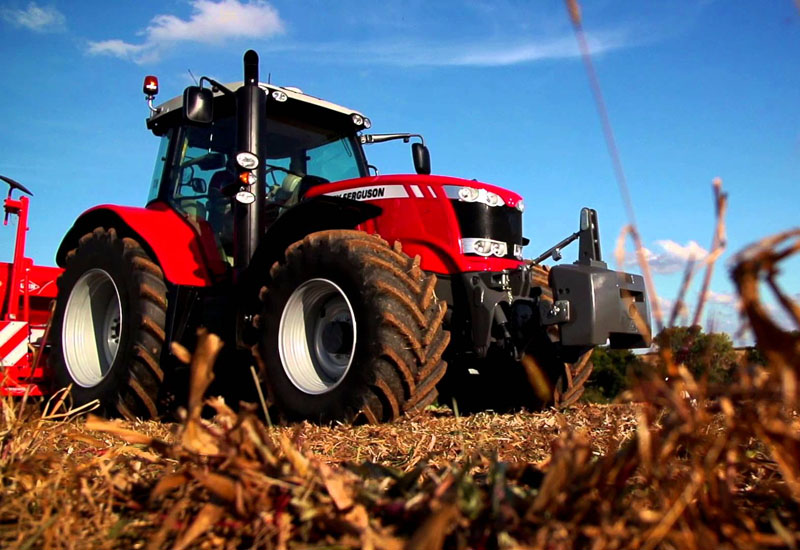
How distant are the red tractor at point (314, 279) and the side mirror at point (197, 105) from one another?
0.01 m

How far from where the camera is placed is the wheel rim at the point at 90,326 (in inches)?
229

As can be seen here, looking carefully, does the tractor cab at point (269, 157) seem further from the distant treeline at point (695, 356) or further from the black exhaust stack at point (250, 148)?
the distant treeline at point (695, 356)

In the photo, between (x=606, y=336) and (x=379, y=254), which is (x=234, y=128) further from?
(x=606, y=336)

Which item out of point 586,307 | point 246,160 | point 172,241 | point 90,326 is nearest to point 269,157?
point 246,160

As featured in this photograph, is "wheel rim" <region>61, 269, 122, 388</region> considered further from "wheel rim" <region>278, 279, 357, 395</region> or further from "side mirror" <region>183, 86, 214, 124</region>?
"wheel rim" <region>278, 279, 357, 395</region>

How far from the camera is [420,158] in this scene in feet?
18.1

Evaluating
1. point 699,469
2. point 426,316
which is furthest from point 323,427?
point 699,469

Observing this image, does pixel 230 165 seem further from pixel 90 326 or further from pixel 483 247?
pixel 483 247

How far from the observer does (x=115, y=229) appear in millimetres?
5656

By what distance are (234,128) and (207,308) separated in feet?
4.54

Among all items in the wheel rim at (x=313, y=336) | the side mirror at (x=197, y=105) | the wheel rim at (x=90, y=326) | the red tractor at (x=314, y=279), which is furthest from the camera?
the wheel rim at (x=90, y=326)

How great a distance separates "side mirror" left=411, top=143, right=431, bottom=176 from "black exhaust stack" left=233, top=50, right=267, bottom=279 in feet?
3.51

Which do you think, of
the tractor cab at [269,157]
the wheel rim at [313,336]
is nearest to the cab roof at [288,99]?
the tractor cab at [269,157]

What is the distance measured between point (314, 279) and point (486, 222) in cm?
Result: 118
